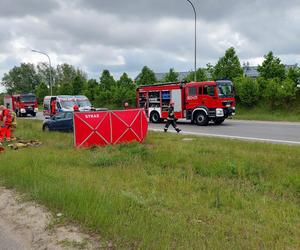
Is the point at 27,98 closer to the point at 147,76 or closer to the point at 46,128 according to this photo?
the point at 147,76

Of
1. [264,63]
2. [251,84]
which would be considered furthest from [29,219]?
[264,63]

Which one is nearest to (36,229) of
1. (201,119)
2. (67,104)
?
(201,119)

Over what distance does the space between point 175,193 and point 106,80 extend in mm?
48961

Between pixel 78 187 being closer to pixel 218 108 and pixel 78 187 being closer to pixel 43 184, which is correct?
pixel 43 184

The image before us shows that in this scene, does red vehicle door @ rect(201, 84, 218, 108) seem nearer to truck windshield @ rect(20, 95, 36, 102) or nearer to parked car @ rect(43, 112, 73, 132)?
parked car @ rect(43, 112, 73, 132)

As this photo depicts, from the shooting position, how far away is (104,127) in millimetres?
12281

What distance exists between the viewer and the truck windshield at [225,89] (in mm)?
21938

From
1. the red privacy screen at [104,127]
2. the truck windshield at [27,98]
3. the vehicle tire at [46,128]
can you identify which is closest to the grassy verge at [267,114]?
the vehicle tire at [46,128]

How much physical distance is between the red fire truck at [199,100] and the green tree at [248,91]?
8.92 m

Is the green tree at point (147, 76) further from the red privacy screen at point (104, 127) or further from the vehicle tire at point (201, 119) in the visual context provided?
the red privacy screen at point (104, 127)

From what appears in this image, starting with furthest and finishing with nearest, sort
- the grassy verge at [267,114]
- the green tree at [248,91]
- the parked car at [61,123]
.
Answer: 1. the green tree at [248,91]
2. the grassy verge at [267,114]
3. the parked car at [61,123]

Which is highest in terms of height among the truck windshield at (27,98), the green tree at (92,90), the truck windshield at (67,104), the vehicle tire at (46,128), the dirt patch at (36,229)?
the green tree at (92,90)

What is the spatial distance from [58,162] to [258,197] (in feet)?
17.6

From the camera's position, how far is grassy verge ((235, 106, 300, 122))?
2668cm
